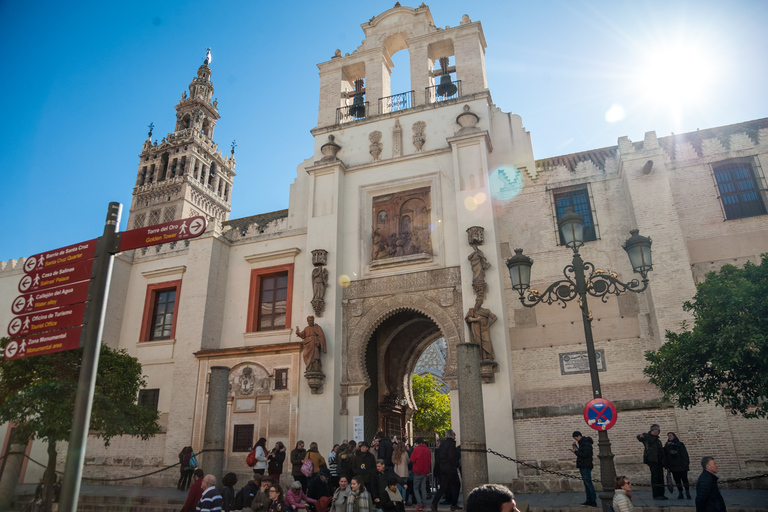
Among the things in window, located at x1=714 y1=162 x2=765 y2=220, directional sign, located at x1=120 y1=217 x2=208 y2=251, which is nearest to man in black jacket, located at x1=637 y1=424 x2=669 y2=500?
window, located at x1=714 y1=162 x2=765 y2=220

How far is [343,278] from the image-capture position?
55.8 ft

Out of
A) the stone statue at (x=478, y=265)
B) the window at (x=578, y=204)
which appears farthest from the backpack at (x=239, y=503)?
the window at (x=578, y=204)

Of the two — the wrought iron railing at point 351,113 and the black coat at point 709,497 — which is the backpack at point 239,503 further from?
the wrought iron railing at point 351,113

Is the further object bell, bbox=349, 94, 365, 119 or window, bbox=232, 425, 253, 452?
bell, bbox=349, 94, 365, 119

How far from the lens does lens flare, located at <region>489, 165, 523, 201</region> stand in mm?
17188

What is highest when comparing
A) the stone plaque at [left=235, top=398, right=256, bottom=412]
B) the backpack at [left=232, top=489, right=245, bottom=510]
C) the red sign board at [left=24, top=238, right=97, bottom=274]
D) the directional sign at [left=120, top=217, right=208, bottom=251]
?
the directional sign at [left=120, top=217, right=208, bottom=251]

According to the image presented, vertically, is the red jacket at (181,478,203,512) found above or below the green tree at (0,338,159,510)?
below

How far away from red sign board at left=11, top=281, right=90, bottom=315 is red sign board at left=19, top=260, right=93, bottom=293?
0.06m

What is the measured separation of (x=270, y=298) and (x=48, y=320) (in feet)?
42.1

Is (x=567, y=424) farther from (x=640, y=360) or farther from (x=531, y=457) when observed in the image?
(x=640, y=360)

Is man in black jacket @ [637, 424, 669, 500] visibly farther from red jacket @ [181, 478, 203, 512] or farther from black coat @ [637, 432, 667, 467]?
red jacket @ [181, 478, 203, 512]

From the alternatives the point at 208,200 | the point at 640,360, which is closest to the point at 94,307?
the point at 640,360

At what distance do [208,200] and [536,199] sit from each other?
57.9 meters

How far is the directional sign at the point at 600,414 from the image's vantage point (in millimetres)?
7488
